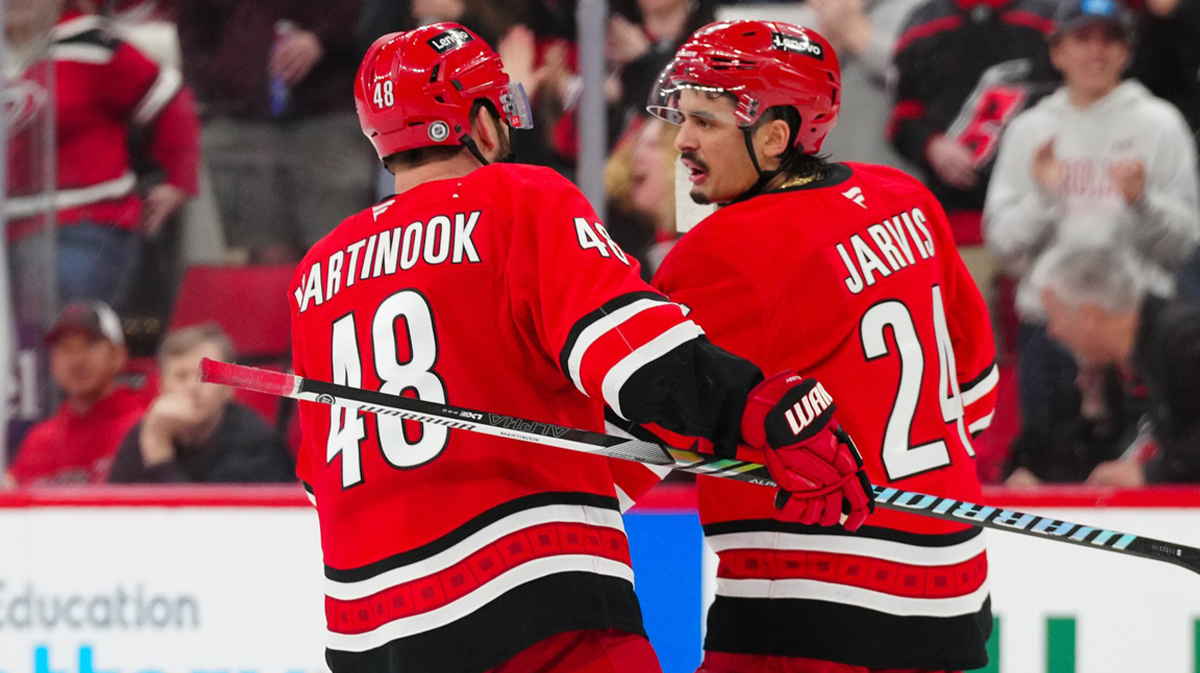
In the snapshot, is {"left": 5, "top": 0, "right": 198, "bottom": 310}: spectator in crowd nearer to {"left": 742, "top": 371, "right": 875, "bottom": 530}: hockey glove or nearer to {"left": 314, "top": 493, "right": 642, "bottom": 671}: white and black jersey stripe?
{"left": 314, "top": 493, "right": 642, "bottom": 671}: white and black jersey stripe

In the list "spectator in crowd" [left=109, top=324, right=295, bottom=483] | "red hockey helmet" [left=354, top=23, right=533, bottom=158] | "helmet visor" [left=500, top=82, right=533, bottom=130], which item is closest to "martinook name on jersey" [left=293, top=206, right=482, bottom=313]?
"red hockey helmet" [left=354, top=23, right=533, bottom=158]

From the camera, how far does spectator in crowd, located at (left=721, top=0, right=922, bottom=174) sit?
3.48 metres

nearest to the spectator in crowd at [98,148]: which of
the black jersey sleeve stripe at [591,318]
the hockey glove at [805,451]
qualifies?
the black jersey sleeve stripe at [591,318]

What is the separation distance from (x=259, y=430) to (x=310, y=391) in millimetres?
1802

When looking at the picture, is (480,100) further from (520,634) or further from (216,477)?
(216,477)

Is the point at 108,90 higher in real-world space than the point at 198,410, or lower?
higher

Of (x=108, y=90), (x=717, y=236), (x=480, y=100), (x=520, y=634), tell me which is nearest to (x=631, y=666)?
(x=520, y=634)

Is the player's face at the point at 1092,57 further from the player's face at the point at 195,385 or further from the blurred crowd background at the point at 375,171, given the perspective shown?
the player's face at the point at 195,385

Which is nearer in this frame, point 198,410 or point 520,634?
point 520,634

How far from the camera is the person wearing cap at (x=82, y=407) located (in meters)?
3.52

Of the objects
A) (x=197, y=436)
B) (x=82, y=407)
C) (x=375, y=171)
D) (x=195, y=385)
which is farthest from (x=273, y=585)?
(x=375, y=171)

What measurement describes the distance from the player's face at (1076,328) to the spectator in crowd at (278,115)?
5.61 ft

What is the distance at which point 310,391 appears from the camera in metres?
1.80

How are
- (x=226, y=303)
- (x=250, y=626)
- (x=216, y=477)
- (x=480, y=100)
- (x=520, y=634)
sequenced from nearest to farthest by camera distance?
(x=520, y=634)
(x=480, y=100)
(x=250, y=626)
(x=216, y=477)
(x=226, y=303)
